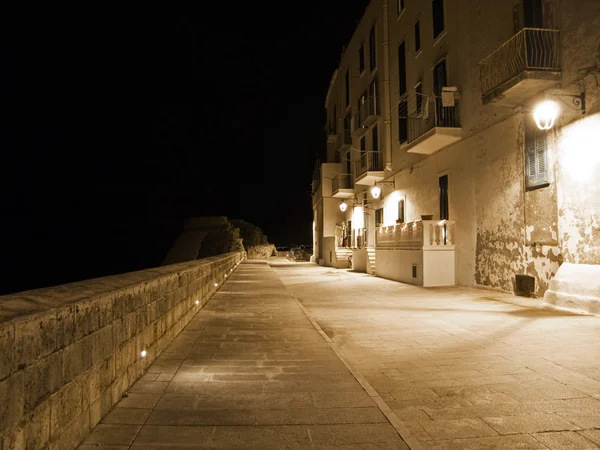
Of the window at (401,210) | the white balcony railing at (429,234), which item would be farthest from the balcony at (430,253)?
the window at (401,210)

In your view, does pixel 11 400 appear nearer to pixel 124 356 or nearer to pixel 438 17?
pixel 124 356

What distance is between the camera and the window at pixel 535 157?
32.6 feet

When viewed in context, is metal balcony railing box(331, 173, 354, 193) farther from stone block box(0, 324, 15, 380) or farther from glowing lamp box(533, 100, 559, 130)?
stone block box(0, 324, 15, 380)

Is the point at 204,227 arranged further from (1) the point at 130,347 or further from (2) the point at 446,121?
(1) the point at 130,347

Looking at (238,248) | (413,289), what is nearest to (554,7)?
(413,289)

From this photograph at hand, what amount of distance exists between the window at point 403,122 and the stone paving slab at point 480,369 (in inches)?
416

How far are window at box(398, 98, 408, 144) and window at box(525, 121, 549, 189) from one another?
8.06 meters

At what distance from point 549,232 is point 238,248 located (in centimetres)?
3112

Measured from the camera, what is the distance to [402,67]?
18.8m

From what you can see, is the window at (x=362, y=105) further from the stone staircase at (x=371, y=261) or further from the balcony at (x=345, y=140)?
the stone staircase at (x=371, y=261)

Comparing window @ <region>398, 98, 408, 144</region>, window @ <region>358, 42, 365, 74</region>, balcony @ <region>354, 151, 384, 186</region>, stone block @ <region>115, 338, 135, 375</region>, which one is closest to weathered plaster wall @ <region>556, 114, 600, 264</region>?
stone block @ <region>115, 338, 135, 375</region>

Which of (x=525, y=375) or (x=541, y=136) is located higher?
(x=541, y=136)

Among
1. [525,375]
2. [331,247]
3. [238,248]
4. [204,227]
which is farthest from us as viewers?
[204,227]

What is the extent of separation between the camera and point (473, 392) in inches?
156
